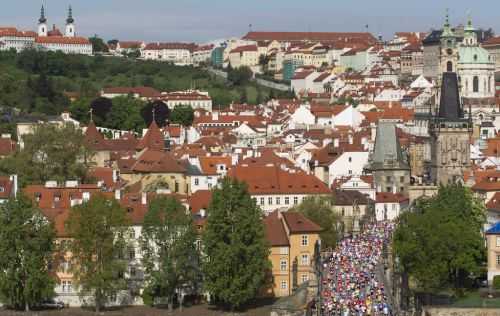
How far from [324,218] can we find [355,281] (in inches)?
544

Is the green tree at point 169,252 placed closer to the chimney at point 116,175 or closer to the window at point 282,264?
the window at point 282,264

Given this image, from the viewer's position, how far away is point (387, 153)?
322ft

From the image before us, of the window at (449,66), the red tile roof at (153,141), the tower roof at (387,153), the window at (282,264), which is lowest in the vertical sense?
the window at (282,264)

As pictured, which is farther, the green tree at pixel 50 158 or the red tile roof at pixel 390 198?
the red tile roof at pixel 390 198

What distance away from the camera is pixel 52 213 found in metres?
66.6

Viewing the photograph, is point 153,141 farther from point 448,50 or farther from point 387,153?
point 448,50

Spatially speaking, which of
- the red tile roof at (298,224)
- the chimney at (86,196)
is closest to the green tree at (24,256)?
the chimney at (86,196)

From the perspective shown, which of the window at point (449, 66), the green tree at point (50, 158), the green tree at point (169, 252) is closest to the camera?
the green tree at point (169, 252)

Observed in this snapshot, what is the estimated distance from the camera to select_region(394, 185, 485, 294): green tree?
196 ft

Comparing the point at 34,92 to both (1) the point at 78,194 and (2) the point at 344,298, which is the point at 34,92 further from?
(2) the point at 344,298

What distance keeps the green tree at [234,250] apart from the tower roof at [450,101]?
139 feet

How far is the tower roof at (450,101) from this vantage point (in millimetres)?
102562

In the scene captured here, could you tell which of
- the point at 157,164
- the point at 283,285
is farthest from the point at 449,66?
the point at 283,285

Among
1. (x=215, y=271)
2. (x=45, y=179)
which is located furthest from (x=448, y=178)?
(x=215, y=271)
